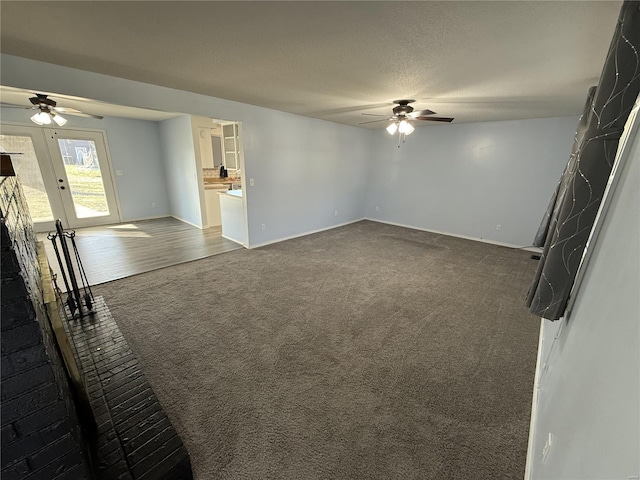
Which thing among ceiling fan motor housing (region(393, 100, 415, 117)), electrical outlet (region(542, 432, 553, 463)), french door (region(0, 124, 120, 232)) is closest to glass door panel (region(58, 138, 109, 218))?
french door (region(0, 124, 120, 232))

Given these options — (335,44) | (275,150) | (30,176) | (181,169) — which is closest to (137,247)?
(181,169)

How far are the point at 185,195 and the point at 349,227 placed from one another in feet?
12.4

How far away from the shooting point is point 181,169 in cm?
579

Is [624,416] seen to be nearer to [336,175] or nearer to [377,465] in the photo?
[377,465]

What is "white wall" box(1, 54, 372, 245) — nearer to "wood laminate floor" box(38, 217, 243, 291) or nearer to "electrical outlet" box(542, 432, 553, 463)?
"wood laminate floor" box(38, 217, 243, 291)

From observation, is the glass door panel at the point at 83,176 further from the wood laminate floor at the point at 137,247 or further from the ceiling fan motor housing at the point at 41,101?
the ceiling fan motor housing at the point at 41,101

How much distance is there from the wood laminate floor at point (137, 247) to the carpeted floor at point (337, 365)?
1.36 feet

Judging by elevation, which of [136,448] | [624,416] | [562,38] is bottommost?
[136,448]

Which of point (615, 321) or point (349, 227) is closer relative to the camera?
point (615, 321)

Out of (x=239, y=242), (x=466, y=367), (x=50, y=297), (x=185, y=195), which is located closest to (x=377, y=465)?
(x=466, y=367)

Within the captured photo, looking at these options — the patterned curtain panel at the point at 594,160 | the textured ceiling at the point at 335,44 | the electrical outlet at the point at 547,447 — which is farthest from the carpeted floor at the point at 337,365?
the textured ceiling at the point at 335,44

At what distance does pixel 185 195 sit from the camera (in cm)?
596

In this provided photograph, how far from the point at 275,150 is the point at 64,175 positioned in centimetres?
431

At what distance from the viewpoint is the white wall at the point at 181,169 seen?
5340 millimetres
